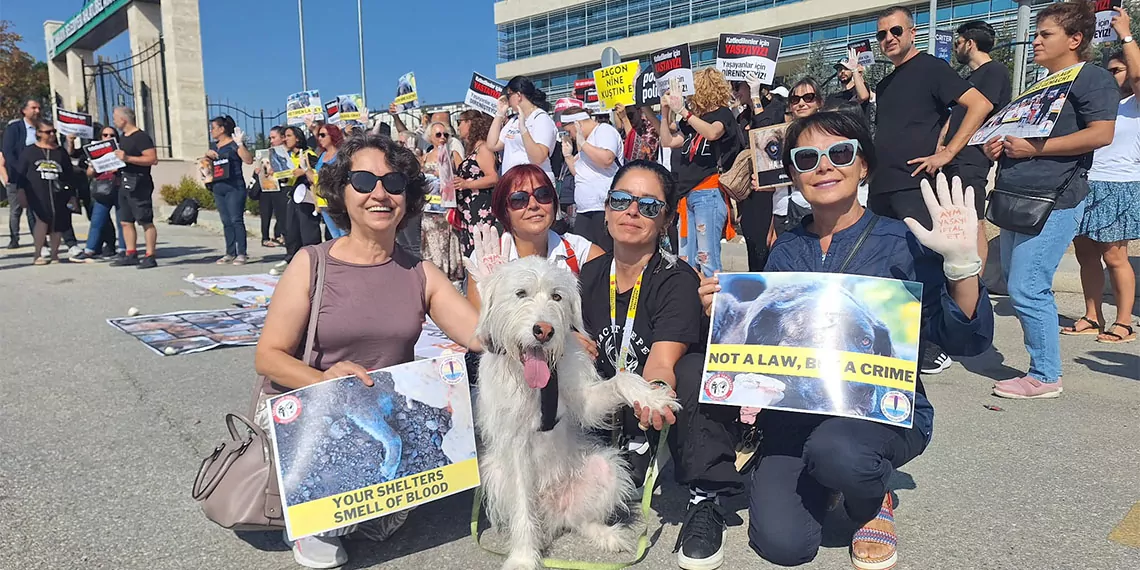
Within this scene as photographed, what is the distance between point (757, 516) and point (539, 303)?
1.29 metres

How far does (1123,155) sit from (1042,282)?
2064 mm

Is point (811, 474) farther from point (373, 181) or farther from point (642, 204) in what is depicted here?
point (373, 181)

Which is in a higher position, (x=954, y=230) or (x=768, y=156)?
(x=768, y=156)

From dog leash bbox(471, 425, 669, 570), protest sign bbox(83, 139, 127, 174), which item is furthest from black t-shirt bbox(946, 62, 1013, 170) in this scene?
protest sign bbox(83, 139, 127, 174)

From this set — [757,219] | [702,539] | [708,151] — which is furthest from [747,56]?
[702,539]

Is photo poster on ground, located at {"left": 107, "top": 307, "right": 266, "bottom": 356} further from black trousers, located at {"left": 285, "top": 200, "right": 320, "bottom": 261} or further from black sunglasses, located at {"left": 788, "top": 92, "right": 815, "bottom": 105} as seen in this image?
black sunglasses, located at {"left": 788, "top": 92, "right": 815, "bottom": 105}

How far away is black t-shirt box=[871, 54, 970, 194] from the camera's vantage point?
15.3ft

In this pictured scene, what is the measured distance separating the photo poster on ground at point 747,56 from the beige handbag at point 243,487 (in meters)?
6.82

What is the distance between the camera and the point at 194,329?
6.53 meters

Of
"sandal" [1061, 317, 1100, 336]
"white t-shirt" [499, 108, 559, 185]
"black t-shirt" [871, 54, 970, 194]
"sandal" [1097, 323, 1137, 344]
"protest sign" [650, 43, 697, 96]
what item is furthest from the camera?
"protest sign" [650, 43, 697, 96]

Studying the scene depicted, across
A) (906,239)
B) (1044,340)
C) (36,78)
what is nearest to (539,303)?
(906,239)

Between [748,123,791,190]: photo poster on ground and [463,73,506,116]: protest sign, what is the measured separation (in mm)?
4981

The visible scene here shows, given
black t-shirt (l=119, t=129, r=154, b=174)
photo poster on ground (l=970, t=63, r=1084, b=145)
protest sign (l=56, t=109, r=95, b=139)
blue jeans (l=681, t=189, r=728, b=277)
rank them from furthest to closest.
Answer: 1. protest sign (l=56, t=109, r=95, b=139)
2. black t-shirt (l=119, t=129, r=154, b=174)
3. blue jeans (l=681, t=189, r=728, b=277)
4. photo poster on ground (l=970, t=63, r=1084, b=145)

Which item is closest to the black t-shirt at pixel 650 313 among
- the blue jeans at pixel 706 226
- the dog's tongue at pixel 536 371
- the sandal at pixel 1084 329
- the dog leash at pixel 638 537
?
the dog leash at pixel 638 537
